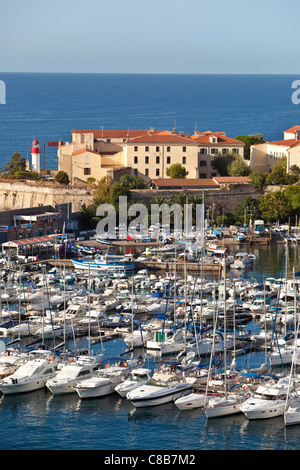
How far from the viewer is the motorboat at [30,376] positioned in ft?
72.6

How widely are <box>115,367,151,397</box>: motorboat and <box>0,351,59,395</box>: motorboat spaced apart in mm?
1880

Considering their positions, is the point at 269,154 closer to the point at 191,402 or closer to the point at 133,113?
the point at 191,402

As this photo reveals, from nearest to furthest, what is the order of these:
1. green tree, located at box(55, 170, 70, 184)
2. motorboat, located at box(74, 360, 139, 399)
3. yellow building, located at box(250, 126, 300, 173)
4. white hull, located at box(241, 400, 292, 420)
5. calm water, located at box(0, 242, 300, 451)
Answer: calm water, located at box(0, 242, 300, 451), white hull, located at box(241, 400, 292, 420), motorboat, located at box(74, 360, 139, 399), green tree, located at box(55, 170, 70, 184), yellow building, located at box(250, 126, 300, 173)

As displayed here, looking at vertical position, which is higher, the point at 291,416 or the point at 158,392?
the point at 158,392

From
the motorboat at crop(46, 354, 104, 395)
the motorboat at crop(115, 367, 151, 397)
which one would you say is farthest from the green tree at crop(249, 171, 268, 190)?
the motorboat at crop(115, 367, 151, 397)

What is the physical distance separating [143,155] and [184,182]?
3.03 metres

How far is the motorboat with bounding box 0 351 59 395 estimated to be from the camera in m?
22.1

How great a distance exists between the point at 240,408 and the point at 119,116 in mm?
96666

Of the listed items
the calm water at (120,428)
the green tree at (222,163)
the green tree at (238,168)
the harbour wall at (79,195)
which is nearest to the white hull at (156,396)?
the calm water at (120,428)

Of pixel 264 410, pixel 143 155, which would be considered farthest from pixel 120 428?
pixel 143 155

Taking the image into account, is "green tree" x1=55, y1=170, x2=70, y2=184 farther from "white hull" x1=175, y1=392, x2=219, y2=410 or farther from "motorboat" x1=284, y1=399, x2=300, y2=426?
"motorboat" x1=284, y1=399, x2=300, y2=426

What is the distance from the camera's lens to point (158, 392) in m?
21.2

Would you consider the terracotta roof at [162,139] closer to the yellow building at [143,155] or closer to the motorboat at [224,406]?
the yellow building at [143,155]

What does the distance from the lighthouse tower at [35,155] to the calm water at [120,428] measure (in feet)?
92.2
